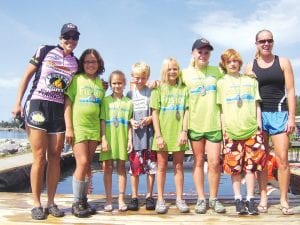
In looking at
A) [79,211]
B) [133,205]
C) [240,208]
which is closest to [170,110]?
[133,205]

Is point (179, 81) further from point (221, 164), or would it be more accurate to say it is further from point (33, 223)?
point (33, 223)

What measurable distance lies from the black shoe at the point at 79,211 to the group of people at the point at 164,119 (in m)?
0.01

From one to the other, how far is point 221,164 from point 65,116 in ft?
6.20

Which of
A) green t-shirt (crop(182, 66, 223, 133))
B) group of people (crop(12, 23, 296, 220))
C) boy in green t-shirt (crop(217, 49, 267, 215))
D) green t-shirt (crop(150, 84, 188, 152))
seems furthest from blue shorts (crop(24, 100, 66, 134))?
boy in green t-shirt (crop(217, 49, 267, 215))

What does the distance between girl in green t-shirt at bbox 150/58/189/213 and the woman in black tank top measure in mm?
847

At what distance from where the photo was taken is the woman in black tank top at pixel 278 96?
4469 millimetres

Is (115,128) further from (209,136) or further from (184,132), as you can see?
(209,136)

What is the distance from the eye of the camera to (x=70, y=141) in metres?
4.40

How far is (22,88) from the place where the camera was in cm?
430

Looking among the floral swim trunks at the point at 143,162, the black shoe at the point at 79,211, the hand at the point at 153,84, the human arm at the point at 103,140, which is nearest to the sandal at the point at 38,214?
the black shoe at the point at 79,211

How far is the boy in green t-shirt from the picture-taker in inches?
177

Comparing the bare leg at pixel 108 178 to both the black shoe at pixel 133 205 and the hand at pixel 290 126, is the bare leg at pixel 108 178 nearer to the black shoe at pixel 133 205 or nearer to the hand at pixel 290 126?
the black shoe at pixel 133 205

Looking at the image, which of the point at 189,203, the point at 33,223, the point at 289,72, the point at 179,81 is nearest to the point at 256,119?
the point at 289,72

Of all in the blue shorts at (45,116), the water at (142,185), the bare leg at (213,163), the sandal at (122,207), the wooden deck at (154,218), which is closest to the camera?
the wooden deck at (154,218)
